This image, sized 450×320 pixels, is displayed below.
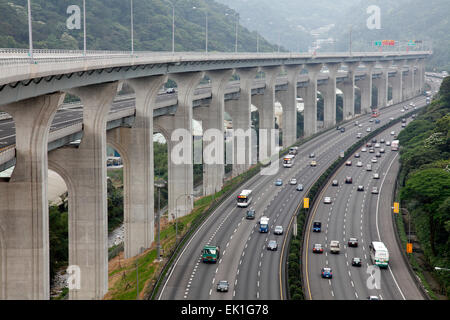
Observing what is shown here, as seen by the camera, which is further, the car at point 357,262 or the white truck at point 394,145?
the white truck at point 394,145

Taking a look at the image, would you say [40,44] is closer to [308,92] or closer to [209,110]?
[209,110]

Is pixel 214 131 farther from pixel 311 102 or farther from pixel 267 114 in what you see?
pixel 311 102

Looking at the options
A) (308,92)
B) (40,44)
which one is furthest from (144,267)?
(308,92)

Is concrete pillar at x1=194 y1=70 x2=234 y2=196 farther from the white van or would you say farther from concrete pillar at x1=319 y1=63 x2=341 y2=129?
concrete pillar at x1=319 y1=63 x2=341 y2=129

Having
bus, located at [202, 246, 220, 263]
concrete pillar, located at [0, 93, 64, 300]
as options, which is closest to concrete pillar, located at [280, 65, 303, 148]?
bus, located at [202, 246, 220, 263]

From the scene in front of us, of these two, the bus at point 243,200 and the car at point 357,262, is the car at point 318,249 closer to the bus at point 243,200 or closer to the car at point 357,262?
the car at point 357,262

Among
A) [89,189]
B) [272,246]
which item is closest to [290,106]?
[272,246]

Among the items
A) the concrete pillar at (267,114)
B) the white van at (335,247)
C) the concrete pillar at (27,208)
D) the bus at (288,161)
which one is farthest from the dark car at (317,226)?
the concrete pillar at (267,114)
